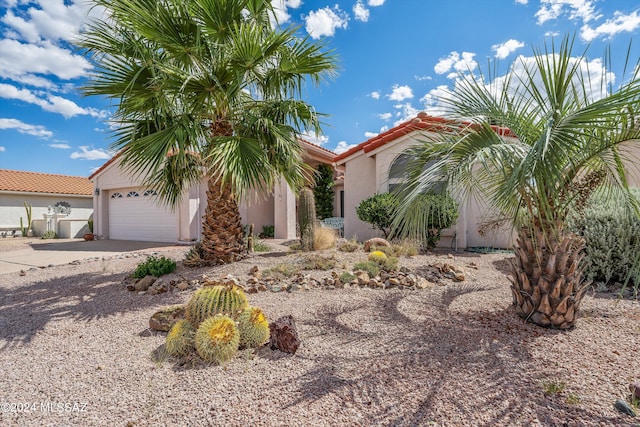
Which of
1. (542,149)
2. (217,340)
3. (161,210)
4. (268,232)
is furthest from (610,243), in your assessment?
(161,210)

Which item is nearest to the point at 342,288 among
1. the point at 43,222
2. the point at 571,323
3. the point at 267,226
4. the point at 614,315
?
the point at 571,323

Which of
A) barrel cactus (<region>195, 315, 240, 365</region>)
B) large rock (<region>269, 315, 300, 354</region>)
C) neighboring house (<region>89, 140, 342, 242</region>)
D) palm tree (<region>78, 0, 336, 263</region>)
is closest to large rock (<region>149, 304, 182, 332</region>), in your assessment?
barrel cactus (<region>195, 315, 240, 365</region>)

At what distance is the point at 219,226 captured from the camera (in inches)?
322

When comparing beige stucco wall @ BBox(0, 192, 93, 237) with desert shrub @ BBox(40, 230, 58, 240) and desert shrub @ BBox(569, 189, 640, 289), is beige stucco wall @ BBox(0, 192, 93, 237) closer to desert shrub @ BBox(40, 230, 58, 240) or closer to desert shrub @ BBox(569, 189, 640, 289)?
desert shrub @ BBox(40, 230, 58, 240)

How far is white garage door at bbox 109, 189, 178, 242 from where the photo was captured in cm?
1566

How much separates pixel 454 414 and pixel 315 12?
33.1 ft

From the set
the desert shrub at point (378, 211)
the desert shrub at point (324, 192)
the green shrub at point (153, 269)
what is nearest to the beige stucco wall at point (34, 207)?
the desert shrub at point (324, 192)

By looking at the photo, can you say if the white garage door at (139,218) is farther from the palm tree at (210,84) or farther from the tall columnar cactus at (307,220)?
the palm tree at (210,84)

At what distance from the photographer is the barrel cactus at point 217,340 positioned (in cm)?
336

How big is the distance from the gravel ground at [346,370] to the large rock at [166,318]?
0.13 m

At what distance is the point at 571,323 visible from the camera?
405 cm

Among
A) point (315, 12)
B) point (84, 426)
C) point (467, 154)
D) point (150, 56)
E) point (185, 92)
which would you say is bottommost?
point (84, 426)

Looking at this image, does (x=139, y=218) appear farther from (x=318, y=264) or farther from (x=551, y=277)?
(x=551, y=277)

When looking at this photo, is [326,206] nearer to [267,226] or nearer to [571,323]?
[267,226]
